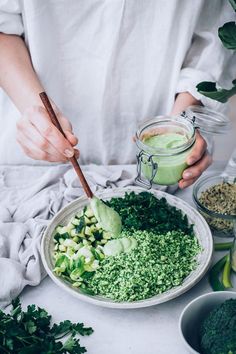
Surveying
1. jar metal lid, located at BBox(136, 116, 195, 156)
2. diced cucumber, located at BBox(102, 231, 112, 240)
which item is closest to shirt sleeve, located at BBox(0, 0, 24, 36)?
jar metal lid, located at BBox(136, 116, 195, 156)

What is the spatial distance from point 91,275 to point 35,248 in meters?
0.14

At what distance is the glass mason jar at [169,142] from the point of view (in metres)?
1.11

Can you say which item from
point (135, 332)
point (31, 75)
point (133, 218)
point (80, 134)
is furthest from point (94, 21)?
point (135, 332)

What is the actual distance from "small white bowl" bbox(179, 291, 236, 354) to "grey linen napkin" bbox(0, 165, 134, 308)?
31cm

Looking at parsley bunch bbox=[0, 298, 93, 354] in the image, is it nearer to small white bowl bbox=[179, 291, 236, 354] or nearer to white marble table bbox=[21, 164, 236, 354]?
white marble table bbox=[21, 164, 236, 354]

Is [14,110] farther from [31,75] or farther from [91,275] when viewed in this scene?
[91,275]

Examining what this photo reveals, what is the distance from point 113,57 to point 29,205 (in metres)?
0.40

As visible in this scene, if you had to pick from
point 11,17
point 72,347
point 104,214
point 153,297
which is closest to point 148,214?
point 104,214

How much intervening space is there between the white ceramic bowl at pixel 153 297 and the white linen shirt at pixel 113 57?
24 centimetres

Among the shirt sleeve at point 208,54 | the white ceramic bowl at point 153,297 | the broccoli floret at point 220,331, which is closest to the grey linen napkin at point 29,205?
the white ceramic bowl at point 153,297

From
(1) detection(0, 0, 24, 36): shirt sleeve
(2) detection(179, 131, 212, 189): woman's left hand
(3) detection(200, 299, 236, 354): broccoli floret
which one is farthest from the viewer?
(1) detection(0, 0, 24, 36): shirt sleeve

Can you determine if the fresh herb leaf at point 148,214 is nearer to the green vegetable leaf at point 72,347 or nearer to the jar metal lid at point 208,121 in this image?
the jar metal lid at point 208,121

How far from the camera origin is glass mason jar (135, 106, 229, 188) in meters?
1.11

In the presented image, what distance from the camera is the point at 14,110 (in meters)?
1.45
